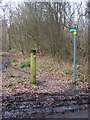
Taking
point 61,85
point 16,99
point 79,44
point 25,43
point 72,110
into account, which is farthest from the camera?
point 25,43

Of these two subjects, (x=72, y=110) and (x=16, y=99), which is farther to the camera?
(x=16, y=99)

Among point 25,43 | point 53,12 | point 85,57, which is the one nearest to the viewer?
point 85,57

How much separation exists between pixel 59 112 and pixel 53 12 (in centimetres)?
1101

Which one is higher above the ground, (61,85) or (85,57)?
(85,57)

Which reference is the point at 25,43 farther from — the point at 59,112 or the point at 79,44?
the point at 59,112

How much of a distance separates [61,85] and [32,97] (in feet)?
6.52

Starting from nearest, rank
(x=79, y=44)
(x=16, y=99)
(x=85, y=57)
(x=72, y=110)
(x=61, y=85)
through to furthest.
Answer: (x=72, y=110)
(x=16, y=99)
(x=61, y=85)
(x=85, y=57)
(x=79, y=44)

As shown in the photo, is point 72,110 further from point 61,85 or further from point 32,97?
point 61,85

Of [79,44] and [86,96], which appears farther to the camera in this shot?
[79,44]

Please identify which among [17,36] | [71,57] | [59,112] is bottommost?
[59,112]

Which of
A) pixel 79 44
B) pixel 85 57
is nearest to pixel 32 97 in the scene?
pixel 85 57

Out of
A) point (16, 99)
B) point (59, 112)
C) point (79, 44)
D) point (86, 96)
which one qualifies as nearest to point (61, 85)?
point (86, 96)

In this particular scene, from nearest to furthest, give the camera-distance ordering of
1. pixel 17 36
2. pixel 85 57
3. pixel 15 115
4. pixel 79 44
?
pixel 15 115 → pixel 85 57 → pixel 79 44 → pixel 17 36

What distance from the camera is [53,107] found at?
5375mm
